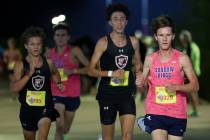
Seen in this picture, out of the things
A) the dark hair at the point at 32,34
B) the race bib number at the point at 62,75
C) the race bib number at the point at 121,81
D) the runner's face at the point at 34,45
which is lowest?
the race bib number at the point at 62,75

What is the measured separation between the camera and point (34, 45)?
8844 mm

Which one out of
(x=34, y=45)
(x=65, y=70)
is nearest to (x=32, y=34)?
(x=34, y=45)

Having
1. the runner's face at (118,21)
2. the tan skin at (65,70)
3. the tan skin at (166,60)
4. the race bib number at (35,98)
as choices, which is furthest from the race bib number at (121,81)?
the tan skin at (65,70)

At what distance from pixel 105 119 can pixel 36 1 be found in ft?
160

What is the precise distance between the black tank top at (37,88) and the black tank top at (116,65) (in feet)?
2.36

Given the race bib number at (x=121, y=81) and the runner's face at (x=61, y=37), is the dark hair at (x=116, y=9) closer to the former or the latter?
the race bib number at (x=121, y=81)

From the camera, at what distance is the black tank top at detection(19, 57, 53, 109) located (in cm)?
883

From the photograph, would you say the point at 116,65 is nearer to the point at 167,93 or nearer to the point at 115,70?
the point at 115,70

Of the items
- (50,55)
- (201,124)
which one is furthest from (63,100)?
(201,124)

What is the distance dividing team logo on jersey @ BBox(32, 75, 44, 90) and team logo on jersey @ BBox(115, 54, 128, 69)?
0.96m

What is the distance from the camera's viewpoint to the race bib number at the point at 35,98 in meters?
8.84

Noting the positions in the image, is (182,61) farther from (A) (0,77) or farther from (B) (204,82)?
(A) (0,77)

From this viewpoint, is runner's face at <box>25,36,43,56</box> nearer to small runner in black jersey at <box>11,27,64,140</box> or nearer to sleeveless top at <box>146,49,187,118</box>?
small runner in black jersey at <box>11,27,64,140</box>

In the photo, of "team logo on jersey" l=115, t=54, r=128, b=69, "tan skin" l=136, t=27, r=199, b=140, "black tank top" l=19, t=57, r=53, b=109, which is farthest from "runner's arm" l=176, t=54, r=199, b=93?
"black tank top" l=19, t=57, r=53, b=109
